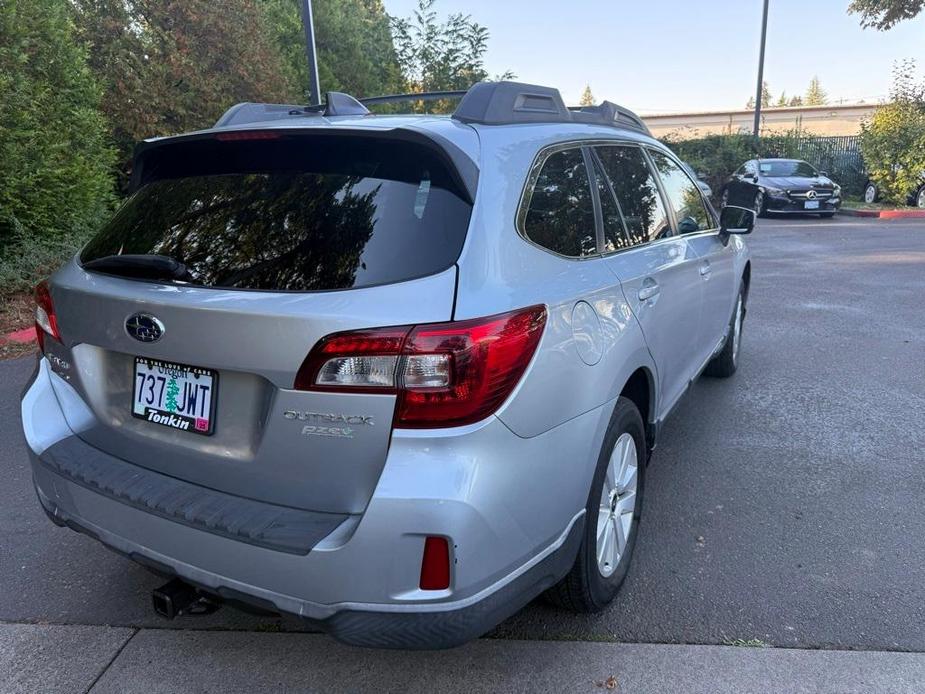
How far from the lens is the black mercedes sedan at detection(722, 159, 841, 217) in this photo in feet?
57.4

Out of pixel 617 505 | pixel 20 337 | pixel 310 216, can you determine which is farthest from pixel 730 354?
pixel 20 337

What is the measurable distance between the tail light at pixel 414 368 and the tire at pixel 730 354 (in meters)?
3.74

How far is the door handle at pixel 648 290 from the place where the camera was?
2866 millimetres

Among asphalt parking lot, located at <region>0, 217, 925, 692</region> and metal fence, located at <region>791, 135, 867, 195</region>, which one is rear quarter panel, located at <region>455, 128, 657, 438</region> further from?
metal fence, located at <region>791, 135, 867, 195</region>

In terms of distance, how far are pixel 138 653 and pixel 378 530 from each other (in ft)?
4.27

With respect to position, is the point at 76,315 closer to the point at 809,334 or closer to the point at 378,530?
the point at 378,530

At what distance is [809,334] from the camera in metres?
6.73

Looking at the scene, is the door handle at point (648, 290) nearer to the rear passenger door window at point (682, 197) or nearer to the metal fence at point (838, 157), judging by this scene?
the rear passenger door window at point (682, 197)

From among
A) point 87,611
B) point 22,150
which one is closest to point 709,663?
point 87,611

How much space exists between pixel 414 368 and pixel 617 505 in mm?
1250

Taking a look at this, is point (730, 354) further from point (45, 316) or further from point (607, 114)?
point (45, 316)

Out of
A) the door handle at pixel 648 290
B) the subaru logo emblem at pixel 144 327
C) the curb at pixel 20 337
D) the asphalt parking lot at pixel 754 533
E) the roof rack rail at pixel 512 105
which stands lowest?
the asphalt parking lot at pixel 754 533

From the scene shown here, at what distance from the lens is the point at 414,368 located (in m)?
1.86

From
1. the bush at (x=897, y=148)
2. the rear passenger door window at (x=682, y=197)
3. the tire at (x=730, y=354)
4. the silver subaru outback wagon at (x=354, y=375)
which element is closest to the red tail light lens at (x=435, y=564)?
the silver subaru outback wagon at (x=354, y=375)
